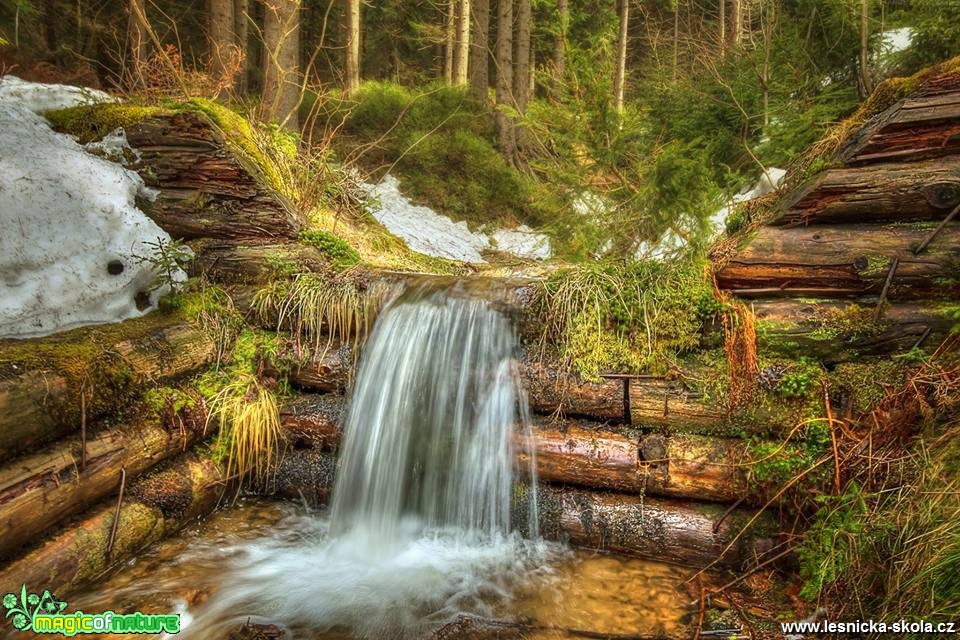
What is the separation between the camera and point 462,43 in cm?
1456

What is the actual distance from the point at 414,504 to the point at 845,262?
3.50 m

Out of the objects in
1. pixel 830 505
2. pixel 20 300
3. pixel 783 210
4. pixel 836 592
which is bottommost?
pixel 836 592

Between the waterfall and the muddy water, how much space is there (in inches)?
23.2

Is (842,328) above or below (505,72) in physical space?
below

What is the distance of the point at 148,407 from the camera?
3.64 metres

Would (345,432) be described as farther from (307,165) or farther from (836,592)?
(307,165)

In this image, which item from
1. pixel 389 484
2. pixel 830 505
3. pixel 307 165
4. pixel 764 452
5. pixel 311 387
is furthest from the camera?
pixel 307 165

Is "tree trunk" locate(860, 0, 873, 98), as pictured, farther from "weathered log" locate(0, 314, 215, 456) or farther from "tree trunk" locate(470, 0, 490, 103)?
"tree trunk" locate(470, 0, 490, 103)

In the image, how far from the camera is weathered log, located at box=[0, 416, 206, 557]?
2.67 m

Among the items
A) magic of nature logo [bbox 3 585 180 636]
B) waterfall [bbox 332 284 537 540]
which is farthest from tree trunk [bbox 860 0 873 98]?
magic of nature logo [bbox 3 585 180 636]

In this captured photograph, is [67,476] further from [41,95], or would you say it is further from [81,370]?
[41,95]

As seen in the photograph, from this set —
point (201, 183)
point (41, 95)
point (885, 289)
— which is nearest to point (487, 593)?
point (885, 289)

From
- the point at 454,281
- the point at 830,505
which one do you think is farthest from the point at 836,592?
the point at 454,281

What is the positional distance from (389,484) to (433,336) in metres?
1.23
